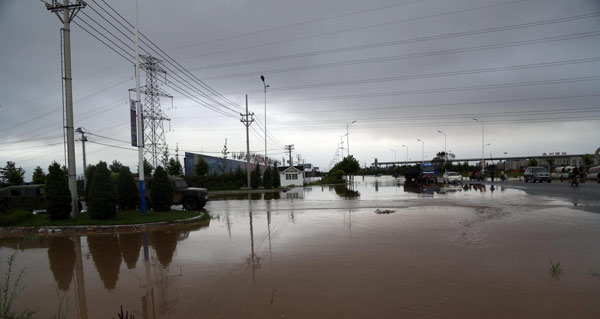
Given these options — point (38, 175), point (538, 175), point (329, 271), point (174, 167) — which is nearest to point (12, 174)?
point (38, 175)

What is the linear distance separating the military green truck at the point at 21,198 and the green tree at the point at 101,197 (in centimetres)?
595

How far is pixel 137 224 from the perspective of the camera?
1291 centimetres

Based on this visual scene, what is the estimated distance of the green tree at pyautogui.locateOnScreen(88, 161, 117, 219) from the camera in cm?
1356

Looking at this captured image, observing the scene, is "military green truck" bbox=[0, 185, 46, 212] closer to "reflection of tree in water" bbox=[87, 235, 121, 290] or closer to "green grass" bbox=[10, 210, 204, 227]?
"green grass" bbox=[10, 210, 204, 227]

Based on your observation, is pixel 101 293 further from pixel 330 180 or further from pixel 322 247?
pixel 330 180

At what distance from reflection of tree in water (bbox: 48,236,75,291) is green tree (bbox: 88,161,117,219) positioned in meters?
1.96

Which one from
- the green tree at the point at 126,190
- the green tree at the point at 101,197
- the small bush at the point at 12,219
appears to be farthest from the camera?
the green tree at the point at 126,190

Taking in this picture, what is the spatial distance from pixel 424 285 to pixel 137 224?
438 inches

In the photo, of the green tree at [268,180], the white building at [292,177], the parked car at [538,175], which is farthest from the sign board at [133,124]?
the parked car at [538,175]

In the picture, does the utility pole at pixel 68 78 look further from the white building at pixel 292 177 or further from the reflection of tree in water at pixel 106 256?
the white building at pixel 292 177

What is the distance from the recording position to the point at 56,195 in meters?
13.5

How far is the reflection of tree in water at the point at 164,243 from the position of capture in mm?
8234

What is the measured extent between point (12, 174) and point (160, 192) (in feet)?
116

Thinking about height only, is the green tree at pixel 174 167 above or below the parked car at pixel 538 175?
above
